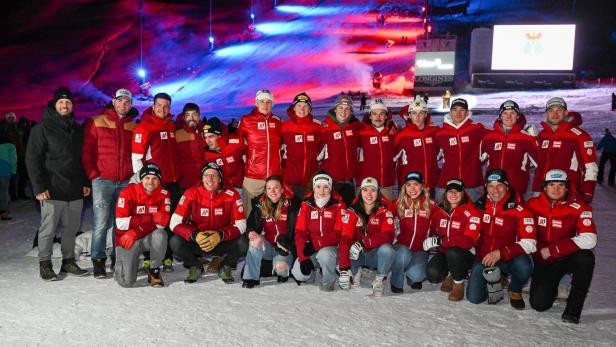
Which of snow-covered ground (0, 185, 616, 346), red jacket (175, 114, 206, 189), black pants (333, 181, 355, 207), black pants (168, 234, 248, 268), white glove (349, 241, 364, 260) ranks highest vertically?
red jacket (175, 114, 206, 189)

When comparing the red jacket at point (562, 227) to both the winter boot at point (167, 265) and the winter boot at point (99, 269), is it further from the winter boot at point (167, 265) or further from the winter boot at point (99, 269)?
the winter boot at point (99, 269)

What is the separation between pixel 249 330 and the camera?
14.9ft

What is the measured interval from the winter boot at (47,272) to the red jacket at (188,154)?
180 centimetres

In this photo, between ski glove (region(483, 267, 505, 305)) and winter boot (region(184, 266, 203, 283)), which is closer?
ski glove (region(483, 267, 505, 305))

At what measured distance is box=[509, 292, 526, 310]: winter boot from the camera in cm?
527

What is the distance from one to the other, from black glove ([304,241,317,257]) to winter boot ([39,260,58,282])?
263 cm

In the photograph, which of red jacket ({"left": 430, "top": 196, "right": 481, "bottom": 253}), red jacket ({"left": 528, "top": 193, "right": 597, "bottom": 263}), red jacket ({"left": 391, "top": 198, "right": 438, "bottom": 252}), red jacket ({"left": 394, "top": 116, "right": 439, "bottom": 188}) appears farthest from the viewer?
red jacket ({"left": 394, "top": 116, "right": 439, "bottom": 188})

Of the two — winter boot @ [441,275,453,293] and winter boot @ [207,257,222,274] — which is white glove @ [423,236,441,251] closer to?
winter boot @ [441,275,453,293]

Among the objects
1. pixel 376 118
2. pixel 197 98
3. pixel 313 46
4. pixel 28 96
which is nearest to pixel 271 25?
pixel 313 46

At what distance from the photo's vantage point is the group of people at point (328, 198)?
215 inches

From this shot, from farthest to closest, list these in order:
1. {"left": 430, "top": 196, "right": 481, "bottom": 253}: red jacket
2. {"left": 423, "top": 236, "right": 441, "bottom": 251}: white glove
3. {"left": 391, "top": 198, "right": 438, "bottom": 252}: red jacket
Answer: {"left": 391, "top": 198, "right": 438, "bottom": 252}: red jacket → {"left": 423, "top": 236, "right": 441, "bottom": 251}: white glove → {"left": 430, "top": 196, "right": 481, "bottom": 253}: red jacket

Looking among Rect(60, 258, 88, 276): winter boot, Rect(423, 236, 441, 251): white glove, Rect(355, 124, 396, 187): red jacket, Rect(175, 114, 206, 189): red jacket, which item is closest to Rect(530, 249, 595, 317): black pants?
Rect(423, 236, 441, 251): white glove

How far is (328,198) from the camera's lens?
606cm

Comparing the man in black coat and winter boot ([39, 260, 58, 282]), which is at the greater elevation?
the man in black coat
